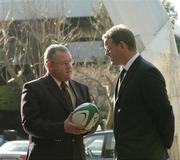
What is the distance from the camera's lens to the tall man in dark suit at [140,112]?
4.72 m

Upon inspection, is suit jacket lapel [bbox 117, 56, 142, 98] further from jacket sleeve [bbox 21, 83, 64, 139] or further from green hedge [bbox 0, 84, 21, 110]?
green hedge [bbox 0, 84, 21, 110]

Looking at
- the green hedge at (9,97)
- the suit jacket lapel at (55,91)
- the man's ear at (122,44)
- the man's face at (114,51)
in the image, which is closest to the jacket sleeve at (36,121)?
the suit jacket lapel at (55,91)

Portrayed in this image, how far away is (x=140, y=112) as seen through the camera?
473 centimetres

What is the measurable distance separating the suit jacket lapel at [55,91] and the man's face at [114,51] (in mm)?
653

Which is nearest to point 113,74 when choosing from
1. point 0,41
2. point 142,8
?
point 0,41

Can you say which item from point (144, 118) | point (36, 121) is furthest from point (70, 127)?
point (144, 118)

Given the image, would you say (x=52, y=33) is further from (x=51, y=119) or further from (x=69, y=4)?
(x=51, y=119)

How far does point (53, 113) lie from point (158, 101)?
99 centimetres

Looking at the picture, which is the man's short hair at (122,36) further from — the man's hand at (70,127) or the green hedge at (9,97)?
the green hedge at (9,97)

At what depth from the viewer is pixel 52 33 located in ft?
94.6

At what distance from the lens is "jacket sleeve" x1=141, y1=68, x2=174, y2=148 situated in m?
4.70

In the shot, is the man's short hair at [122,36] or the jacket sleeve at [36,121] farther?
the jacket sleeve at [36,121]

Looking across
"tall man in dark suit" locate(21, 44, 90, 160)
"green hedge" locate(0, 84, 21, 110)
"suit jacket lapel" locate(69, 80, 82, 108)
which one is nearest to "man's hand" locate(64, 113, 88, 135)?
"tall man in dark suit" locate(21, 44, 90, 160)

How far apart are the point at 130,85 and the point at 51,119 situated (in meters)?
0.82
